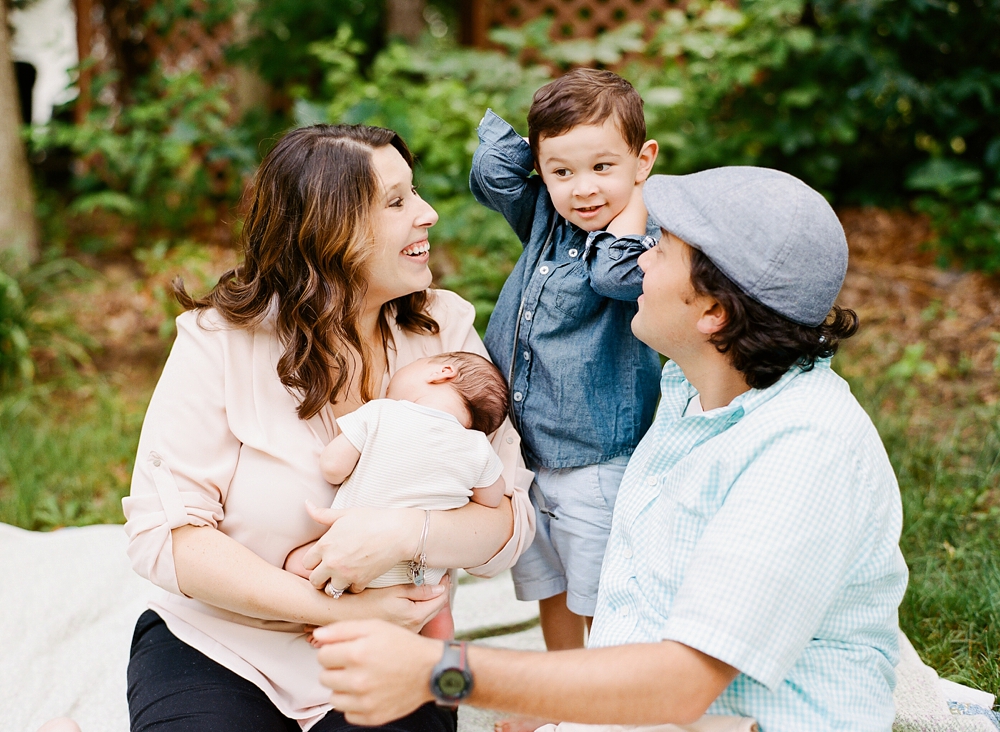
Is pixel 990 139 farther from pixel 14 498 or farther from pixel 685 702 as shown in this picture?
pixel 14 498

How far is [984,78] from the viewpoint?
4.66 metres

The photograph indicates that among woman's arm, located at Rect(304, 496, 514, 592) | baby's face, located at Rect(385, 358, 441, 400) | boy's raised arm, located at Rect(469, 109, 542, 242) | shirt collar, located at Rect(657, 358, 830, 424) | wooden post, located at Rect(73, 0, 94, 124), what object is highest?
wooden post, located at Rect(73, 0, 94, 124)

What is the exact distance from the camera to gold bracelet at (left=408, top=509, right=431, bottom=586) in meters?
1.79

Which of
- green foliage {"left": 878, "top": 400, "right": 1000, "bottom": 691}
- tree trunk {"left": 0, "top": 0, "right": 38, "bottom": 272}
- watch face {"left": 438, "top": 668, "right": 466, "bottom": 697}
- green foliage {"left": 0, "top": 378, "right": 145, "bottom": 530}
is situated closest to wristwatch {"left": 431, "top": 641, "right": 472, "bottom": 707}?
watch face {"left": 438, "top": 668, "right": 466, "bottom": 697}

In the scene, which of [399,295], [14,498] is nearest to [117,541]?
[14,498]

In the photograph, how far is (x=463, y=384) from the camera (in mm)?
1979

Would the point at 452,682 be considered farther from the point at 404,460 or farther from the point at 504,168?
the point at 504,168

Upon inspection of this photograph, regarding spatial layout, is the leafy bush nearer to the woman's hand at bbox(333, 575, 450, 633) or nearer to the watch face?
the woman's hand at bbox(333, 575, 450, 633)

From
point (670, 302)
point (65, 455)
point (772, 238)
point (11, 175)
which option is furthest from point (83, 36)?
point (772, 238)

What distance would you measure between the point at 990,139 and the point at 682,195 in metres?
4.38

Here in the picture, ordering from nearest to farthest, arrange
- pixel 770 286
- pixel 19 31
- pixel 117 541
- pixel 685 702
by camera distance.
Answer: pixel 685 702, pixel 770 286, pixel 117 541, pixel 19 31

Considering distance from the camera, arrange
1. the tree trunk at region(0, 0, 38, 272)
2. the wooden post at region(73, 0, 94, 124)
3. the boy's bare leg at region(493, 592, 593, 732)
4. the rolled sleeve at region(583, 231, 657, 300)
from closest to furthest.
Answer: the rolled sleeve at region(583, 231, 657, 300) → the boy's bare leg at region(493, 592, 593, 732) → the tree trunk at region(0, 0, 38, 272) → the wooden post at region(73, 0, 94, 124)

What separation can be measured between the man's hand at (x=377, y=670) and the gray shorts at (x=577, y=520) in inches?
34.0

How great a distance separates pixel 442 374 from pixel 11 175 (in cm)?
408
